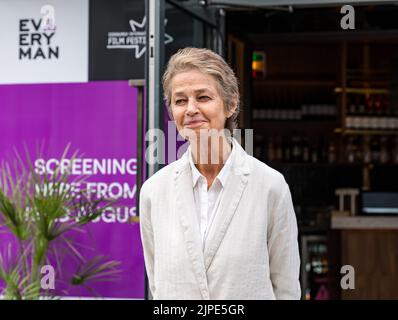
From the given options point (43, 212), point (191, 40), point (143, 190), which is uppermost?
point (191, 40)

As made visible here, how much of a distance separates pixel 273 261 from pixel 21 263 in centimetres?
368

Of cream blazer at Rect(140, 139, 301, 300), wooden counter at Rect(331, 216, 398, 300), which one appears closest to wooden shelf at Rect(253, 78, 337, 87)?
wooden counter at Rect(331, 216, 398, 300)

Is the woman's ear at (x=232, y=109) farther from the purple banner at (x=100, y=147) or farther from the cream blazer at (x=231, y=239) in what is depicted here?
the purple banner at (x=100, y=147)

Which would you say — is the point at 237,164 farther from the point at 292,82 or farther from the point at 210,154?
the point at 292,82

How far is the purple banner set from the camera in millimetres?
5371

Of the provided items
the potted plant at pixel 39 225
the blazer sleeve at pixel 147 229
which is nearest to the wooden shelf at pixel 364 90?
the potted plant at pixel 39 225

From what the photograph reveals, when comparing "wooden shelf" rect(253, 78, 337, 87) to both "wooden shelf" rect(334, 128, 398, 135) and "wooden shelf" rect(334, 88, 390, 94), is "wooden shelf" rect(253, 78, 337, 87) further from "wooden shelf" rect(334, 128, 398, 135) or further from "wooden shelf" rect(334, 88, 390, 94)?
"wooden shelf" rect(334, 128, 398, 135)

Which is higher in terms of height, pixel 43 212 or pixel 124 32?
pixel 124 32

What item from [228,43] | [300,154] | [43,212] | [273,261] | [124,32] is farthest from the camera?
[300,154]
